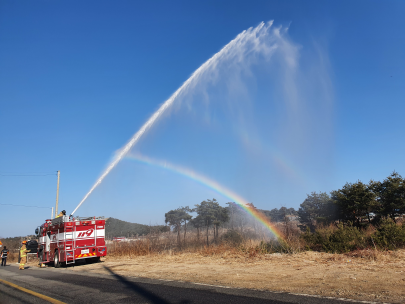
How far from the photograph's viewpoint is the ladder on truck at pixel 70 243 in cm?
1798

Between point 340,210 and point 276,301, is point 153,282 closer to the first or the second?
point 276,301

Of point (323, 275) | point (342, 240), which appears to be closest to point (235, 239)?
point (342, 240)

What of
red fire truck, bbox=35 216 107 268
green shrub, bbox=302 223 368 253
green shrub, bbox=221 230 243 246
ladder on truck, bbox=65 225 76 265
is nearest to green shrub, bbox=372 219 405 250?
green shrub, bbox=302 223 368 253

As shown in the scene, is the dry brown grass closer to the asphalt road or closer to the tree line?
the asphalt road

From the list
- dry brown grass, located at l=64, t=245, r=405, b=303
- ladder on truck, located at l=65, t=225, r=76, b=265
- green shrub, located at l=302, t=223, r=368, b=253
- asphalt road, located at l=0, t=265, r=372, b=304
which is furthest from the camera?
ladder on truck, located at l=65, t=225, r=76, b=265

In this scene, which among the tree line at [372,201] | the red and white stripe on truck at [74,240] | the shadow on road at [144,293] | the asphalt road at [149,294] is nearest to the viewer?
the asphalt road at [149,294]

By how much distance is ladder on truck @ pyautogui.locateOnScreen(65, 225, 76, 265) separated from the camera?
18.0 m

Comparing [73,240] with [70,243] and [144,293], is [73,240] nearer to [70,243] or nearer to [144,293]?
[70,243]

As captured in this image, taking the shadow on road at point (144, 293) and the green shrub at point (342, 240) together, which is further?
the green shrub at point (342, 240)

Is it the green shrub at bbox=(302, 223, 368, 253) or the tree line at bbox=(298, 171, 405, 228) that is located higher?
the tree line at bbox=(298, 171, 405, 228)

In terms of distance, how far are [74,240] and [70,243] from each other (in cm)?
29

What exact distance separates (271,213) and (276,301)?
196ft

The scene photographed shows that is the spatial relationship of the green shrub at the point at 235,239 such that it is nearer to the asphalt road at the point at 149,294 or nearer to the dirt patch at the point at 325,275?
the dirt patch at the point at 325,275

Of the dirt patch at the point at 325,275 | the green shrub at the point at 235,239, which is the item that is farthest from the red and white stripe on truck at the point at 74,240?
the dirt patch at the point at 325,275
